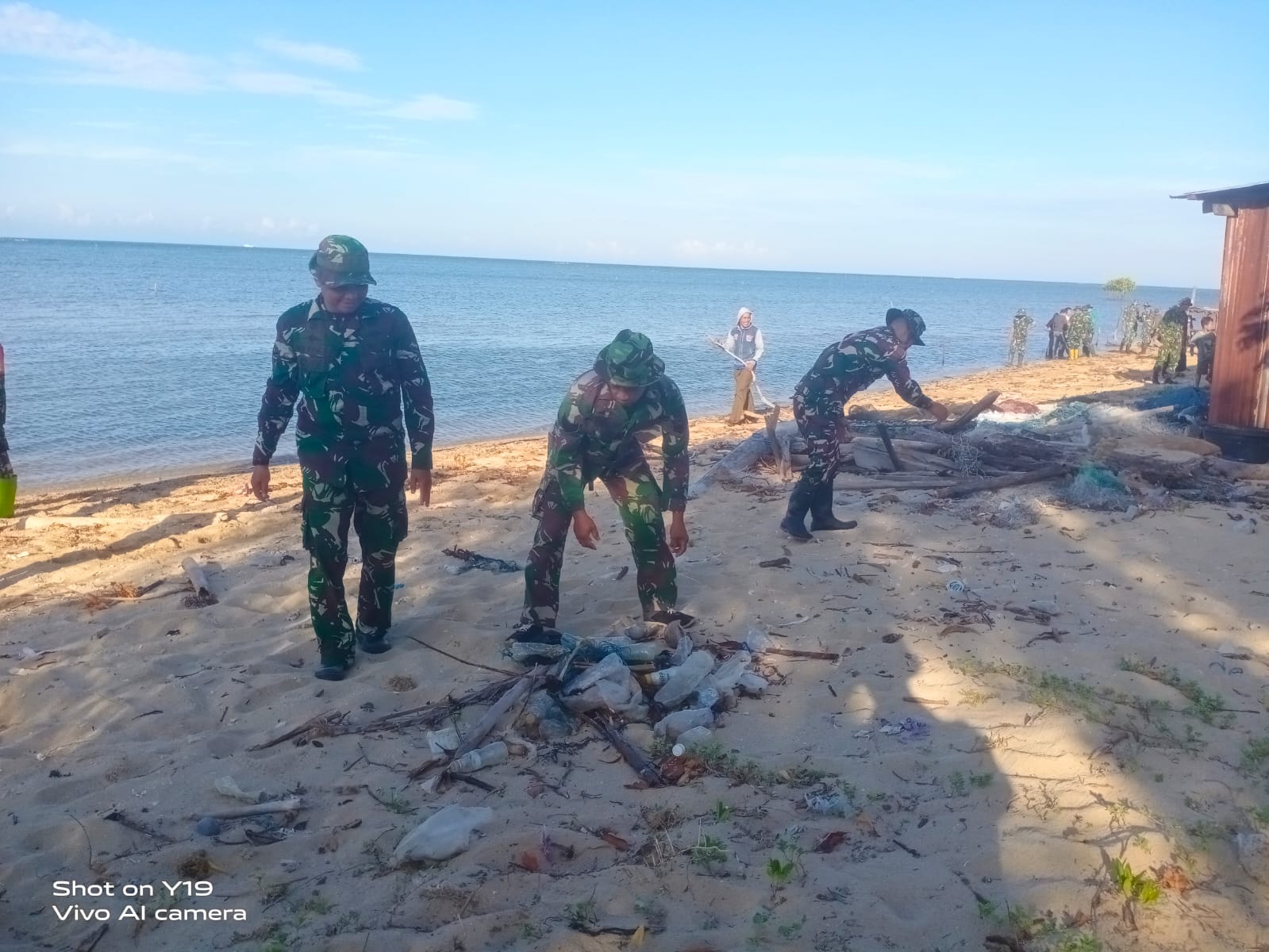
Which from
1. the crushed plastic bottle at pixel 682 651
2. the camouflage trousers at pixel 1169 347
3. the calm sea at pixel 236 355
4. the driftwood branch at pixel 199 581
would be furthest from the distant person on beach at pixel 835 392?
the camouflage trousers at pixel 1169 347

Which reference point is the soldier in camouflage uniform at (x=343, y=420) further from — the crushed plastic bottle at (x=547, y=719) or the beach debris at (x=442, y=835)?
the beach debris at (x=442, y=835)

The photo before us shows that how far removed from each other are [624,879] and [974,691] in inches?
82.7

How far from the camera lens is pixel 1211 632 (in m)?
5.15

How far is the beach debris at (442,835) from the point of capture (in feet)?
10.5

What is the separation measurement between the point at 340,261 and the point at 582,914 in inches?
120

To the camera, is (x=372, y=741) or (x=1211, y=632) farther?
(x=1211, y=632)

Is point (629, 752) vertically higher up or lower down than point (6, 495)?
lower down

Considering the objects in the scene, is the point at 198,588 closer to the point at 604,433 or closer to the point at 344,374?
the point at 344,374

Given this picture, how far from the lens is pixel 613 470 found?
511 centimetres

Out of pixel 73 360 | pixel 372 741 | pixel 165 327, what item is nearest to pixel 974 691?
pixel 372 741

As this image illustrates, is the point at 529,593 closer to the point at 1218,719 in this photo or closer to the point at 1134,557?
the point at 1218,719

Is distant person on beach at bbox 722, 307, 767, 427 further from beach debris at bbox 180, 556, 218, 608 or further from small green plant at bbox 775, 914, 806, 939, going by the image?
small green plant at bbox 775, 914, 806, 939

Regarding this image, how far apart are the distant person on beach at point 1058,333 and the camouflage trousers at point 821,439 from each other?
23.4 meters

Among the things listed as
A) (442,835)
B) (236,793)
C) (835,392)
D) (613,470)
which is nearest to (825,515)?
(835,392)
